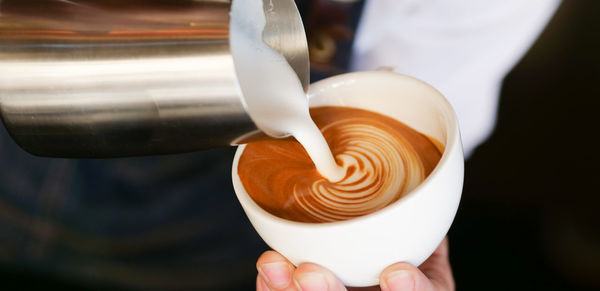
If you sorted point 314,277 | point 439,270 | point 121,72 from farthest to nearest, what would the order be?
1. point 439,270
2. point 314,277
3. point 121,72

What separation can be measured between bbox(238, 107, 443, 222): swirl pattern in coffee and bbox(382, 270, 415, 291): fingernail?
0.09 meters

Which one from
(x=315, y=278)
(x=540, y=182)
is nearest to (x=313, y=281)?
(x=315, y=278)

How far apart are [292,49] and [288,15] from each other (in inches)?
1.8

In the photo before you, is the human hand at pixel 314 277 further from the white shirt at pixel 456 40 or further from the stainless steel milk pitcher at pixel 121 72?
the white shirt at pixel 456 40

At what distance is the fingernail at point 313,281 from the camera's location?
617 mm

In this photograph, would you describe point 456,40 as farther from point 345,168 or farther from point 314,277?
point 314,277

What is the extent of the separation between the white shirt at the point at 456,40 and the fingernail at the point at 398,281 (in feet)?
2.19

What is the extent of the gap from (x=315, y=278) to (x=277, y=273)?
9 centimetres

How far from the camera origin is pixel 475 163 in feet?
4.97

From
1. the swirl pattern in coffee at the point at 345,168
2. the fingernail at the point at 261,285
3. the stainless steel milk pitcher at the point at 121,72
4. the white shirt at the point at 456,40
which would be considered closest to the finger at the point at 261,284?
the fingernail at the point at 261,285

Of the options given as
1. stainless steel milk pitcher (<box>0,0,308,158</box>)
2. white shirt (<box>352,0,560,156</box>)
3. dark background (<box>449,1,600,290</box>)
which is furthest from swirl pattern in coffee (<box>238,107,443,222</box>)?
dark background (<box>449,1,600,290</box>)

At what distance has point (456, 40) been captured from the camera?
114cm

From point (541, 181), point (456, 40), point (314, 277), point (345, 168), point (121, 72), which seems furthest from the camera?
point (541, 181)

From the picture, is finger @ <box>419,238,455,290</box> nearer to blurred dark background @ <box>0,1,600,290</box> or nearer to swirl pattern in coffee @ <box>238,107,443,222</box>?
swirl pattern in coffee @ <box>238,107,443,222</box>
